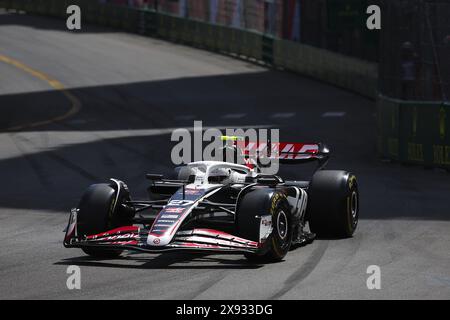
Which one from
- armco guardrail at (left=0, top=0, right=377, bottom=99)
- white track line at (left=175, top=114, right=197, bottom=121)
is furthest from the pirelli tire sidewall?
armco guardrail at (left=0, top=0, right=377, bottom=99)

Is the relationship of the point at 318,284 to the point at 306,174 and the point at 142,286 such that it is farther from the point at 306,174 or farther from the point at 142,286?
the point at 306,174

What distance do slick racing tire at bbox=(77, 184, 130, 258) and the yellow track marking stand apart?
58.2ft

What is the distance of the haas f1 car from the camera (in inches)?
513

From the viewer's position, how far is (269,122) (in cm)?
3253

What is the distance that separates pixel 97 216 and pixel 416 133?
478 inches

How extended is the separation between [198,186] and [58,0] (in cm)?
4588

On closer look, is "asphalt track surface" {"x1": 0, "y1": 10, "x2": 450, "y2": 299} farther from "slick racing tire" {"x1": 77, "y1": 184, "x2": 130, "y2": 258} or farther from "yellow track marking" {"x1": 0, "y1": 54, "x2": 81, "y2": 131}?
"slick racing tire" {"x1": 77, "y1": 184, "x2": 130, "y2": 258}

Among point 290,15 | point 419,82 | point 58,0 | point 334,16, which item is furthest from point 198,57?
point 419,82

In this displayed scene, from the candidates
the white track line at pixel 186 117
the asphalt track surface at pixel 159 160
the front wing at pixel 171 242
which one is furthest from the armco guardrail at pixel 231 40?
the front wing at pixel 171 242

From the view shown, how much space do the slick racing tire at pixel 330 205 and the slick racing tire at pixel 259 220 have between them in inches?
60.1

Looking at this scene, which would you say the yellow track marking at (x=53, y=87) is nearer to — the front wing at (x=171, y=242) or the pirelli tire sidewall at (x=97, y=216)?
the pirelli tire sidewall at (x=97, y=216)

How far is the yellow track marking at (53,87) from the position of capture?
32281mm

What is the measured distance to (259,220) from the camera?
13062 millimetres

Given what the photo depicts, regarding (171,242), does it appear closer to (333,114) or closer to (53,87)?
(333,114)
